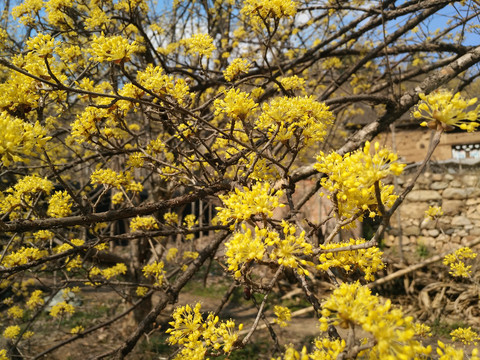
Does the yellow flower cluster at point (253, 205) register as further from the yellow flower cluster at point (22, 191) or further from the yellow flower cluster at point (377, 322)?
the yellow flower cluster at point (22, 191)

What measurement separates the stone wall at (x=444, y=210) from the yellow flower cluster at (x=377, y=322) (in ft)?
26.1

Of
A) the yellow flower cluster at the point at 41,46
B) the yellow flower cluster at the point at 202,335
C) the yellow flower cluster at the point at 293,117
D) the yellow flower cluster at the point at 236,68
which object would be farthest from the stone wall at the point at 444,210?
the yellow flower cluster at the point at 41,46

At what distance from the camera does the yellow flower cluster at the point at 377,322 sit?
0.98 m

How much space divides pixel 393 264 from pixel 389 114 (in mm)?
5527

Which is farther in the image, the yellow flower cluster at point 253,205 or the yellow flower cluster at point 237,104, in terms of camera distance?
the yellow flower cluster at point 237,104

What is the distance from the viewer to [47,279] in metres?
9.66

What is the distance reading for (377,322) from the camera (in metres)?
1.02

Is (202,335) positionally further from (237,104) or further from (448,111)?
(448,111)

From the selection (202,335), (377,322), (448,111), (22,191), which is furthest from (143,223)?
(448,111)

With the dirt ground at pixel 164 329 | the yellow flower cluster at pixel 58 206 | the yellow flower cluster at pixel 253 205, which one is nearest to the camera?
the yellow flower cluster at pixel 253 205

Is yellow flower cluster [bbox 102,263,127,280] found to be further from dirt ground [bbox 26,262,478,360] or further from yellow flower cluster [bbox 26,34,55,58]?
yellow flower cluster [bbox 26,34,55,58]

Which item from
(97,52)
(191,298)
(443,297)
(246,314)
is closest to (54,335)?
(191,298)

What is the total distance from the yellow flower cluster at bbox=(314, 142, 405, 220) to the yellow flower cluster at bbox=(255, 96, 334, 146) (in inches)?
15.9

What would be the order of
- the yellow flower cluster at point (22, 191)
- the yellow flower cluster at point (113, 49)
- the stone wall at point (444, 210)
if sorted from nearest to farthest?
the yellow flower cluster at point (113, 49) < the yellow flower cluster at point (22, 191) < the stone wall at point (444, 210)
